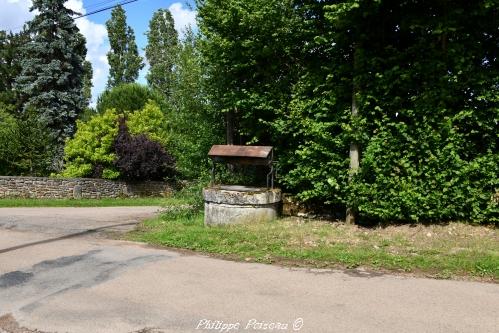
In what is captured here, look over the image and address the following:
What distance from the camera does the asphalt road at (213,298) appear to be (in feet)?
14.9

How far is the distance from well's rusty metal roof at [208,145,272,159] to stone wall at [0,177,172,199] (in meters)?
12.1

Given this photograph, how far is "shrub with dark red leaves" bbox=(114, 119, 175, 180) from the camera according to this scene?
21.3 meters

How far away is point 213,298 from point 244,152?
4.91 m

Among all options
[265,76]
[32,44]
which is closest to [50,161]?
[32,44]

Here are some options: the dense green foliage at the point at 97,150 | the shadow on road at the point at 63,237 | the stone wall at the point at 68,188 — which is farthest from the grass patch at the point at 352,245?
the dense green foliage at the point at 97,150

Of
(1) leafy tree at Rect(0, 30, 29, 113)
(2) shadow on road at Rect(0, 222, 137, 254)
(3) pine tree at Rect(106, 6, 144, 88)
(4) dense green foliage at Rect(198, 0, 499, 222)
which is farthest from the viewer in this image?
(3) pine tree at Rect(106, 6, 144, 88)

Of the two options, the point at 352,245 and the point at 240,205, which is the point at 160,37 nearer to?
the point at 240,205

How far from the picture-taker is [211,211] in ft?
32.1

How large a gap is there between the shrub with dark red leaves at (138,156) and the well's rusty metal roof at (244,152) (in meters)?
12.0

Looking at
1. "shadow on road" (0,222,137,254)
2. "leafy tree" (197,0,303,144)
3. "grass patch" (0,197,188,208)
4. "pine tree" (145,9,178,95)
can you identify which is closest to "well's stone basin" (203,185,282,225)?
"leafy tree" (197,0,303,144)

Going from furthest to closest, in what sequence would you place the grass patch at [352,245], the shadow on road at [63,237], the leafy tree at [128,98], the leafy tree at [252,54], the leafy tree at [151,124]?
1. the leafy tree at [128,98]
2. the leafy tree at [151,124]
3. the leafy tree at [252,54]
4. the shadow on road at [63,237]
5. the grass patch at [352,245]

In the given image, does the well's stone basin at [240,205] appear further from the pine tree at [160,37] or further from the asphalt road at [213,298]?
the pine tree at [160,37]

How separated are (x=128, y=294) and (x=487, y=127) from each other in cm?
670

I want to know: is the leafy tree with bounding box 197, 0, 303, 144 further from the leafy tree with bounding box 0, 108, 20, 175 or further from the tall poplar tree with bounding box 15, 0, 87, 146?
the tall poplar tree with bounding box 15, 0, 87, 146
